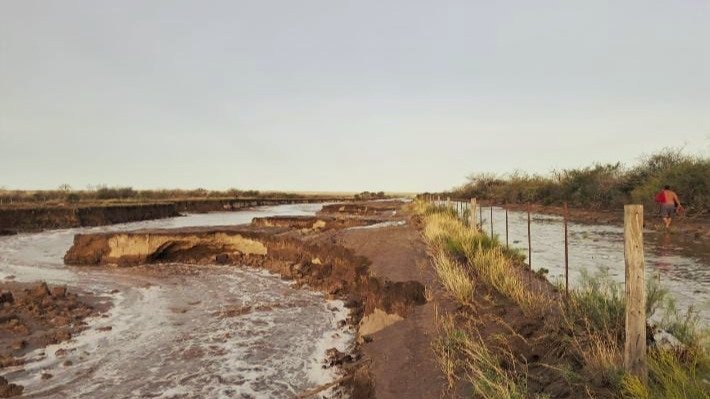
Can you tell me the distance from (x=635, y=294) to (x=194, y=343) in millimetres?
6796

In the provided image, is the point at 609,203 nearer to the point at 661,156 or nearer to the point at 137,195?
the point at 661,156

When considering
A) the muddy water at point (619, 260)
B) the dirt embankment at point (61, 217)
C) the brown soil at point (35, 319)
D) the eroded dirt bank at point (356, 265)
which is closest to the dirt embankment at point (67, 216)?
the dirt embankment at point (61, 217)

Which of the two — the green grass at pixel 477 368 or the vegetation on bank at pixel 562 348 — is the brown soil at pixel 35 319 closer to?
the green grass at pixel 477 368

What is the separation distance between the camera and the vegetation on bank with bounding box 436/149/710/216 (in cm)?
2416

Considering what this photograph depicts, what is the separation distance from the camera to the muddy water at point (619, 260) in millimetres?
8719

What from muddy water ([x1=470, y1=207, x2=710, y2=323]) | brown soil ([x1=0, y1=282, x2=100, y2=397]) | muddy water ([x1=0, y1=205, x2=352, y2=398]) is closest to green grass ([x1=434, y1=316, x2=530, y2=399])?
muddy water ([x1=0, y1=205, x2=352, y2=398])

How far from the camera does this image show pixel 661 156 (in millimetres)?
31562

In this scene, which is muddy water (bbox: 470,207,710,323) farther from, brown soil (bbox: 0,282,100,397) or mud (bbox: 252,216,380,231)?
brown soil (bbox: 0,282,100,397)

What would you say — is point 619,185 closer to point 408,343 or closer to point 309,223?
point 309,223

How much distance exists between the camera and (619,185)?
110ft

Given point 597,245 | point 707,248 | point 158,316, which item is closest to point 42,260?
point 158,316

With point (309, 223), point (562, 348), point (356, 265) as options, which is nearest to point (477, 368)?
point (562, 348)

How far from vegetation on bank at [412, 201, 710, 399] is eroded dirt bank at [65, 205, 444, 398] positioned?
52 cm

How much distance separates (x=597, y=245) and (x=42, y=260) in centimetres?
1892
